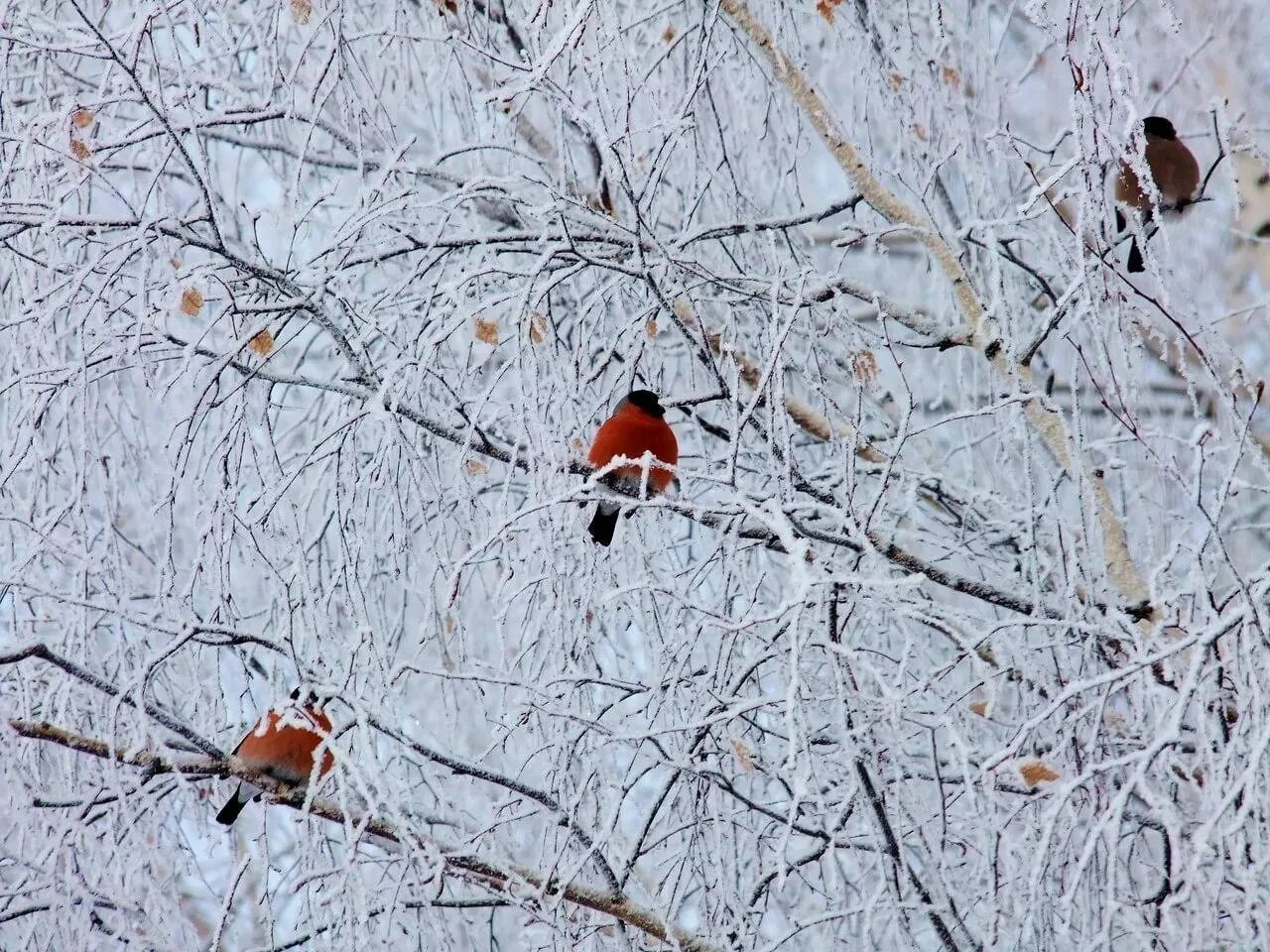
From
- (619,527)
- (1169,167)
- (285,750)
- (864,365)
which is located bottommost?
(285,750)

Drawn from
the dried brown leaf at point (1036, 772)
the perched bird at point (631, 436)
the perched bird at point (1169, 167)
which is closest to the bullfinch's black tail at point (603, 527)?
the perched bird at point (631, 436)

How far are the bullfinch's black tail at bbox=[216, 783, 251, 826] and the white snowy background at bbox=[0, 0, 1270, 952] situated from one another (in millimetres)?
350

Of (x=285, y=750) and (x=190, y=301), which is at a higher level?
(x=190, y=301)

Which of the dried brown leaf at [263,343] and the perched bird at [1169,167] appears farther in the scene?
→ the perched bird at [1169,167]

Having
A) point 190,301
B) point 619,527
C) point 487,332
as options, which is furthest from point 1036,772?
point 190,301

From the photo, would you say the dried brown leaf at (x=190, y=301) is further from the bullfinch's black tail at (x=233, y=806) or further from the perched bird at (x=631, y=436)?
the bullfinch's black tail at (x=233, y=806)

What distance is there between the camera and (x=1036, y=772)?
7.07 ft

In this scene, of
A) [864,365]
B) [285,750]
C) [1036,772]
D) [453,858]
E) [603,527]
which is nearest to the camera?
[1036,772]

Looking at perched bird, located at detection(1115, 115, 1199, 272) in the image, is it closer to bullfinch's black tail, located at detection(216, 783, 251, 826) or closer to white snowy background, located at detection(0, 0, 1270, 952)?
→ white snowy background, located at detection(0, 0, 1270, 952)

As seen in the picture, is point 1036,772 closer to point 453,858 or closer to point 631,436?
point 453,858

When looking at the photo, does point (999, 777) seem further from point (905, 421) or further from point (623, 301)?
point (623, 301)

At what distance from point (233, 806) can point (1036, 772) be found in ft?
6.96

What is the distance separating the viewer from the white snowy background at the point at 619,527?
1.97 meters

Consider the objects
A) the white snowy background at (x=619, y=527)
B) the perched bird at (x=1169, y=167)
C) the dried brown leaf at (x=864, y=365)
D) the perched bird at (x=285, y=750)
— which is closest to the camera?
the white snowy background at (x=619, y=527)
